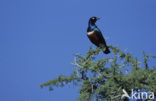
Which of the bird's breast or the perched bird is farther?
the bird's breast

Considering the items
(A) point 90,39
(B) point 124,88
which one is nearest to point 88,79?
(B) point 124,88

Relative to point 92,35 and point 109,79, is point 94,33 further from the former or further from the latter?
point 109,79

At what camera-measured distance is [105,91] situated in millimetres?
5863

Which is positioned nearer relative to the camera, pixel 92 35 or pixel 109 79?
pixel 109 79

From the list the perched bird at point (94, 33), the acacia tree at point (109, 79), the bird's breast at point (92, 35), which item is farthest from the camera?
the bird's breast at point (92, 35)

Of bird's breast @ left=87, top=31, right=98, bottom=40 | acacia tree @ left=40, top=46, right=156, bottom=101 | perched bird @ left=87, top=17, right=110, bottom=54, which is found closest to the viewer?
acacia tree @ left=40, top=46, right=156, bottom=101

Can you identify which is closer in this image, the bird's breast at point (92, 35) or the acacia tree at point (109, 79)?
the acacia tree at point (109, 79)

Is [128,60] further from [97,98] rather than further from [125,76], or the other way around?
[97,98]

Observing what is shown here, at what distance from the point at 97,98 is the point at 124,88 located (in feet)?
1.55

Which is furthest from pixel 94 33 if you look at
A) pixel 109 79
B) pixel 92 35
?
pixel 109 79

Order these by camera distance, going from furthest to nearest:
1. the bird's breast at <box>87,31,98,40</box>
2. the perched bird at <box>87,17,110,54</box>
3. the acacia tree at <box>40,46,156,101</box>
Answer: the bird's breast at <box>87,31,98,40</box>, the perched bird at <box>87,17,110,54</box>, the acacia tree at <box>40,46,156,101</box>

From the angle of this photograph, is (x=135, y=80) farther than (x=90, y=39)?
No

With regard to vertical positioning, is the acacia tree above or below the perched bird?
below

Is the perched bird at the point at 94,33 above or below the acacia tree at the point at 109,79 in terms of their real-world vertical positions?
above
